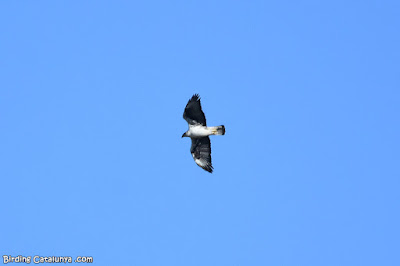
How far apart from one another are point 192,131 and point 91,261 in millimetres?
9566

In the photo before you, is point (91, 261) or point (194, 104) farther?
point (91, 261)

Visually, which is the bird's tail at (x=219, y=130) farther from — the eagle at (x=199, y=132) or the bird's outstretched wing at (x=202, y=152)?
the bird's outstretched wing at (x=202, y=152)

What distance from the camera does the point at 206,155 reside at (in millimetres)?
35750

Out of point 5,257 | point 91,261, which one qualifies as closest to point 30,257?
point 5,257

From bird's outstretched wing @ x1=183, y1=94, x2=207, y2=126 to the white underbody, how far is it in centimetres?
22

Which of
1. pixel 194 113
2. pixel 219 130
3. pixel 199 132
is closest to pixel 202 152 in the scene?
pixel 199 132

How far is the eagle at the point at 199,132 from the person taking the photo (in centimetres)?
3350

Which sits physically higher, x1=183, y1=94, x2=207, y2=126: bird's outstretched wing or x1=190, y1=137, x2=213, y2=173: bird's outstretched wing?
x1=183, y1=94, x2=207, y2=126: bird's outstretched wing

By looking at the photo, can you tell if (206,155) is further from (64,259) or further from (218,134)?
(64,259)

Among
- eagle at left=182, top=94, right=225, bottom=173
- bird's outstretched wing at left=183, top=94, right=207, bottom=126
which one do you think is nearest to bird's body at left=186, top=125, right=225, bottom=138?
eagle at left=182, top=94, right=225, bottom=173

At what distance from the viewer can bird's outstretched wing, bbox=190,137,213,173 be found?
35.5 meters

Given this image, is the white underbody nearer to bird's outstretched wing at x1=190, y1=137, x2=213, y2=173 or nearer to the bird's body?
the bird's body

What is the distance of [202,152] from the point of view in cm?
3581

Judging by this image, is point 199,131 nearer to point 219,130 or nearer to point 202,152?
point 219,130
